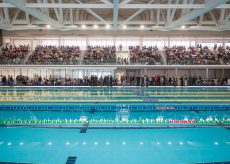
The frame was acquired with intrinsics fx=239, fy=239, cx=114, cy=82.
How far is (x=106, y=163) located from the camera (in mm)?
4461

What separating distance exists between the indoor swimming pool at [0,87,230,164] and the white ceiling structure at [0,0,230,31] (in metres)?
4.54

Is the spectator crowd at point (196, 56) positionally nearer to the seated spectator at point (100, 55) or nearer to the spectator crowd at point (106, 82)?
the spectator crowd at point (106, 82)

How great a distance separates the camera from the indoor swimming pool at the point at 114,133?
4.82 metres

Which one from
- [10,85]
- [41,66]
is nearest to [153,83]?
[41,66]

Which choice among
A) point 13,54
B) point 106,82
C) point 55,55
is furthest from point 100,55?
point 13,54

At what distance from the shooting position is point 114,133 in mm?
6410

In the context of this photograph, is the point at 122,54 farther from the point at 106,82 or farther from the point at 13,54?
the point at 13,54

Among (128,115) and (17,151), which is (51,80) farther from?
(17,151)

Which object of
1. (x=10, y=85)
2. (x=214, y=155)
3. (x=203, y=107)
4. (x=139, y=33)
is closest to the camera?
(x=214, y=155)

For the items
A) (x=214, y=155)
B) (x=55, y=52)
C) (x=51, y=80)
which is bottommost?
(x=214, y=155)

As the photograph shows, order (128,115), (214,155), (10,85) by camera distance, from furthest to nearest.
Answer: (10,85) < (128,115) < (214,155)

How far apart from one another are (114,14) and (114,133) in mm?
8153

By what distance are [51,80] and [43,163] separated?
16.4 m

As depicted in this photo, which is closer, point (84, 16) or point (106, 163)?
point (106, 163)
